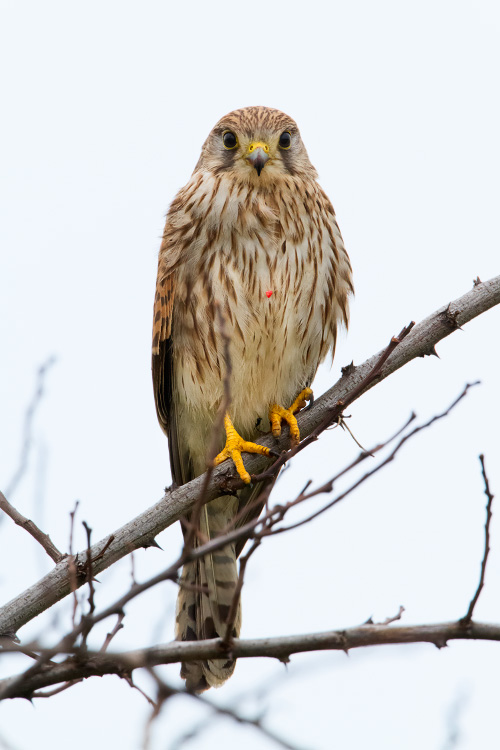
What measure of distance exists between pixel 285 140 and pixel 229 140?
0.27 metres

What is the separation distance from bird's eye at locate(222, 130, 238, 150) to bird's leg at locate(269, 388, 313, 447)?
4.16 ft

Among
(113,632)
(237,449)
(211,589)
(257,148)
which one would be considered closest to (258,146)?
(257,148)

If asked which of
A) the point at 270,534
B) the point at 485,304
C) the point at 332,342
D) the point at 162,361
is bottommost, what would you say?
the point at 270,534

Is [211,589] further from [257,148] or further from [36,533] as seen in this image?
[257,148]

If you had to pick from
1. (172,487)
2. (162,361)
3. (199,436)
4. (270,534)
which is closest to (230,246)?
(162,361)

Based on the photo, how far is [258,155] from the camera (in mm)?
3961

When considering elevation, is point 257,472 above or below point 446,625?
above

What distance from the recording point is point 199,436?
13.5ft

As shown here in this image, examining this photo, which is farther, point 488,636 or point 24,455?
point 24,455

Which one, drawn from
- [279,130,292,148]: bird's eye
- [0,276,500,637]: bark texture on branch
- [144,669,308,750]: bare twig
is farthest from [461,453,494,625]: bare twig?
[279,130,292,148]: bird's eye

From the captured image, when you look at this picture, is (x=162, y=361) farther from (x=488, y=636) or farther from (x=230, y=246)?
(x=488, y=636)

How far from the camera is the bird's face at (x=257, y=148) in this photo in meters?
4.02

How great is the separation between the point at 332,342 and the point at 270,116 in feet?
3.73

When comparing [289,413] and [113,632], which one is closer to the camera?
[113,632]
